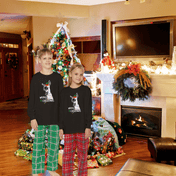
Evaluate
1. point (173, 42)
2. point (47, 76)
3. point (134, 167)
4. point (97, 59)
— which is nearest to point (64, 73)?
point (97, 59)

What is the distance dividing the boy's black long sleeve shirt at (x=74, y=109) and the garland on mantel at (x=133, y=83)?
1811 mm

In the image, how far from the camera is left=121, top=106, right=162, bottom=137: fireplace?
4.20 m

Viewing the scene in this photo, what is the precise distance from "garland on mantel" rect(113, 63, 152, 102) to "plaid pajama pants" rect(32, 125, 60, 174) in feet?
6.18

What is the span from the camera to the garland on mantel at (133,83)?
3789mm

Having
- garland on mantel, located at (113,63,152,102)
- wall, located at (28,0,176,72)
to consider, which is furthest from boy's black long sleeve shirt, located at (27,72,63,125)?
wall, located at (28,0,176,72)

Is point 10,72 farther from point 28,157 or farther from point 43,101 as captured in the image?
point 43,101

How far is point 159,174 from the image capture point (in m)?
1.91

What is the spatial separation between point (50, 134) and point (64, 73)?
69.0 inches

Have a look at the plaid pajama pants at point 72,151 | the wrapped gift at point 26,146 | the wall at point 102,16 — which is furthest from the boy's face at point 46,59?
the wall at point 102,16

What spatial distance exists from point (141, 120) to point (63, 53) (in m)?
1.90

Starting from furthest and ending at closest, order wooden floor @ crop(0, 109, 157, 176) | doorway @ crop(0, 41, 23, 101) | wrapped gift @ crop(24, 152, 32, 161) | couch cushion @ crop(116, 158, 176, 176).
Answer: doorway @ crop(0, 41, 23, 101), wrapped gift @ crop(24, 152, 32, 161), wooden floor @ crop(0, 109, 157, 176), couch cushion @ crop(116, 158, 176, 176)

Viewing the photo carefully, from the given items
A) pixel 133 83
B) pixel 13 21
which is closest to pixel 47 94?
pixel 133 83

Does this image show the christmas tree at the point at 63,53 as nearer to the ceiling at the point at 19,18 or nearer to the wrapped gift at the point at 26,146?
the ceiling at the point at 19,18

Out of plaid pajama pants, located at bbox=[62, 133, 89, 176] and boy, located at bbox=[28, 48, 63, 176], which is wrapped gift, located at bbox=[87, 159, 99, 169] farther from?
boy, located at bbox=[28, 48, 63, 176]
